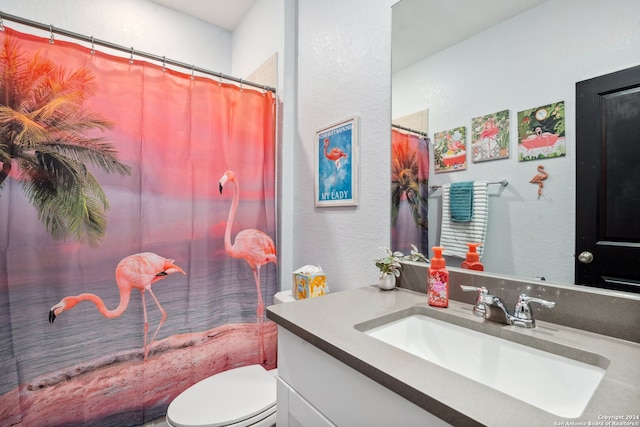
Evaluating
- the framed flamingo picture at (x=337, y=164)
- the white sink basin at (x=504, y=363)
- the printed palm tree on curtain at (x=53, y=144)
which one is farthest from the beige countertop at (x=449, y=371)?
the printed palm tree on curtain at (x=53, y=144)

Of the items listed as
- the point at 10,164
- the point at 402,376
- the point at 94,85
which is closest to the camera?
the point at 402,376

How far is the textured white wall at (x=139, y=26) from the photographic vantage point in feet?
5.59

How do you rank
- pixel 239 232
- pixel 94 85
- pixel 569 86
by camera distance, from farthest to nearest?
pixel 239 232
pixel 94 85
pixel 569 86

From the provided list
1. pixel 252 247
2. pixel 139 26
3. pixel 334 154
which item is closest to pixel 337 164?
pixel 334 154

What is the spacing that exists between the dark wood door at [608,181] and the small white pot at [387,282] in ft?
1.62

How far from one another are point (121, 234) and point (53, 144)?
412 mm

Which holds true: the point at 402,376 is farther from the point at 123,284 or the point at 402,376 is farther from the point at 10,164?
the point at 10,164

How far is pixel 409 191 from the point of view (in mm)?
1063

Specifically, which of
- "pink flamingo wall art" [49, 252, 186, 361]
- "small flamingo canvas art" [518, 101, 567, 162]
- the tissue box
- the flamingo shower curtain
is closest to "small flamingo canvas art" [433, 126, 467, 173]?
"small flamingo canvas art" [518, 101, 567, 162]

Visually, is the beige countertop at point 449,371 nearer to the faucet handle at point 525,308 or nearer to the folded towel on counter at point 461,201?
the faucet handle at point 525,308

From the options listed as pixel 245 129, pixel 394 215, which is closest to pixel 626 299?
pixel 394 215

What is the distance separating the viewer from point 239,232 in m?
1.53

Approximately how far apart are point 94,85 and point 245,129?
2.11ft

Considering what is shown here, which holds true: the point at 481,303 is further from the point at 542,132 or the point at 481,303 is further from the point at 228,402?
the point at 228,402
